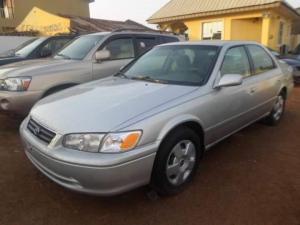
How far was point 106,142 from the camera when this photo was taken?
8.68 ft

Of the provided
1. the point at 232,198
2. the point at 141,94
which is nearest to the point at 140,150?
the point at 141,94

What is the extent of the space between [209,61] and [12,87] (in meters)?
3.09

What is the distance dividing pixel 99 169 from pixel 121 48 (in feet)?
13.6

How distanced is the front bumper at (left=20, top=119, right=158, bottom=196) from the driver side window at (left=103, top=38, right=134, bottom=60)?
3.59 meters

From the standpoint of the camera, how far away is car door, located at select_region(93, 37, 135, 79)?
5.75 meters

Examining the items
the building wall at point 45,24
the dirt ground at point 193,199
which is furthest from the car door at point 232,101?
the building wall at point 45,24

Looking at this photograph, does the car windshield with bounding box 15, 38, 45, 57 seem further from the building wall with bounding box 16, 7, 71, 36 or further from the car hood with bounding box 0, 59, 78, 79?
the building wall with bounding box 16, 7, 71, 36

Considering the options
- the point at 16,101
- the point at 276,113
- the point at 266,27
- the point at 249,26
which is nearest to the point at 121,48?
the point at 16,101

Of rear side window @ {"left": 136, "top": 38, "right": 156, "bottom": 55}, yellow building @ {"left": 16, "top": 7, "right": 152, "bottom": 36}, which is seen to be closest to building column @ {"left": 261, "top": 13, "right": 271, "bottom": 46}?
yellow building @ {"left": 16, "top": 7, "right": 152, "bottom": 36}

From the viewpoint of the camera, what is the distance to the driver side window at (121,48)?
613 centimetres

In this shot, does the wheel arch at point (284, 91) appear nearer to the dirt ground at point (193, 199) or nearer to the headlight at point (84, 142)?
the dirt ground at point (193, 199)

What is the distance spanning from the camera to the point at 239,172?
12.2 feet

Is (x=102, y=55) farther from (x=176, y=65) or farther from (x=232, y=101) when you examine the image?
(x=232, y=101)

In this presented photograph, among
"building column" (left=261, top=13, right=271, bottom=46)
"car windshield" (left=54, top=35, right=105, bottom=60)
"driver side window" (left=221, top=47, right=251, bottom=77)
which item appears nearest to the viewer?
"driver side window" (left=221, top=47, right=251, bottom=77)
